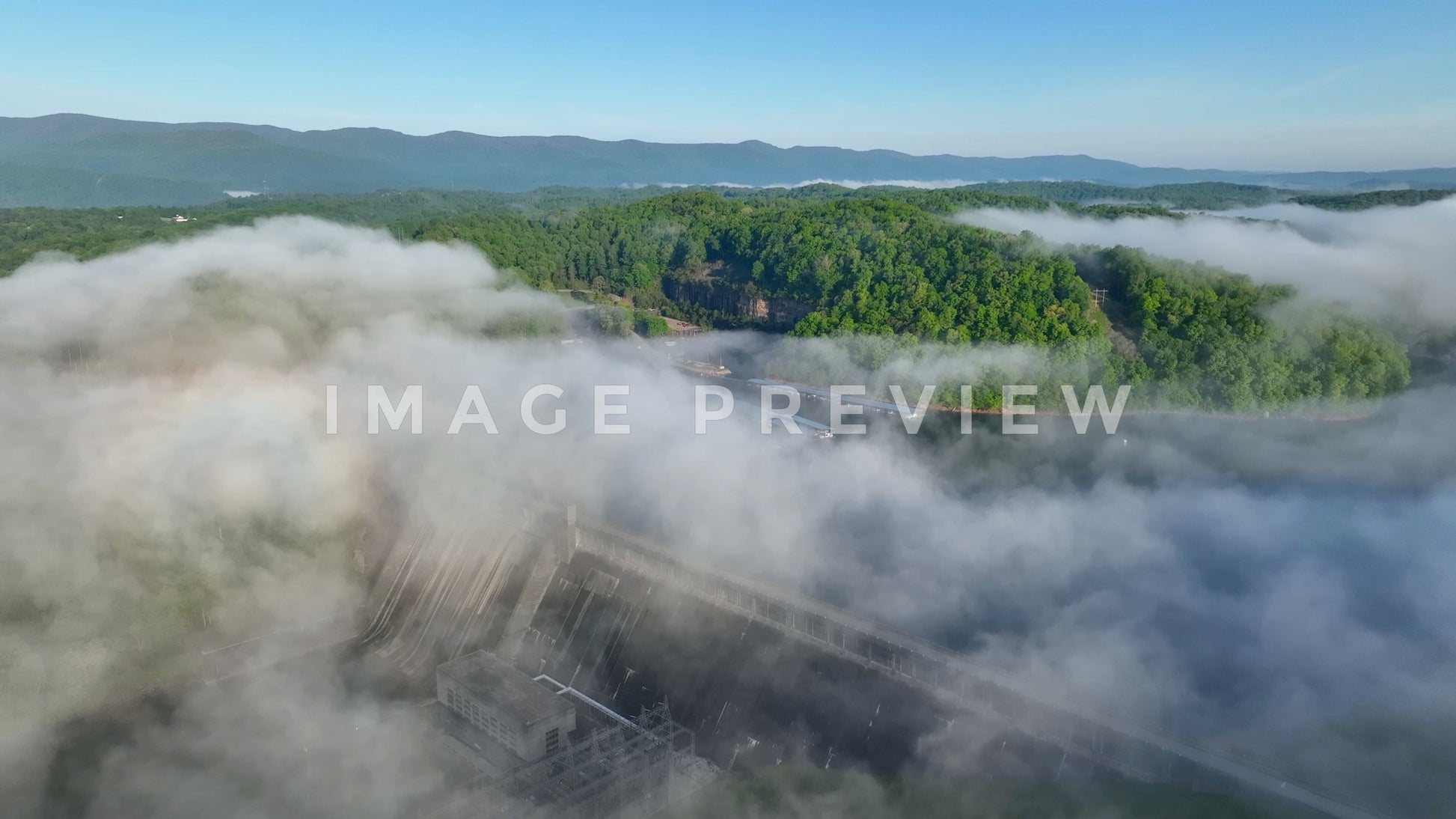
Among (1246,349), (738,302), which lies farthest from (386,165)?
(1246,349)

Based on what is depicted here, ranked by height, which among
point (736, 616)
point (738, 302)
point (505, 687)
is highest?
point (738, 302)

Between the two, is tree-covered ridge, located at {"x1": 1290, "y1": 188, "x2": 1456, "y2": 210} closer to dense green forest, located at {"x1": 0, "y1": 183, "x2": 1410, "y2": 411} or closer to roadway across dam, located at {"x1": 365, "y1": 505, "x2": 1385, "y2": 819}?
dense green forest, located at {"x1": 0, "y1": 183, "x2": 1410, "y2": 411}

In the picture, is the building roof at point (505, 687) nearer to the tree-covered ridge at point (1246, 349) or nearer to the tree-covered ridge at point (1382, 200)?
the tree-covered ridge at point (1246, 349)

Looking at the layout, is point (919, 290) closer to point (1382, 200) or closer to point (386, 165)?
point (1382, 200)

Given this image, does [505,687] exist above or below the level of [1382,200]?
below

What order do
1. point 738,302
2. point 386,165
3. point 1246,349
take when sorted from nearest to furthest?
point 1246,349 → point 738,302 → point 386,165

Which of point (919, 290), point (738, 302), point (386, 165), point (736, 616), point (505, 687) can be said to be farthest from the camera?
point (386, 165)

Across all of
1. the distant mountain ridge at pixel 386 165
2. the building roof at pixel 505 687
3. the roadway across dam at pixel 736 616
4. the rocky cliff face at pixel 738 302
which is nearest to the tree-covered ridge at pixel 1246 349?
the rocky cliff face at pixel 738 302
